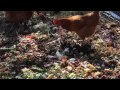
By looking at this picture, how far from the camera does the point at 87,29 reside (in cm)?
405

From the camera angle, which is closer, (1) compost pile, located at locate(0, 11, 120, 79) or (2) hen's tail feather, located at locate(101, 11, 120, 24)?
(1) compost pile, located at locate(0, 11, 120, 79)

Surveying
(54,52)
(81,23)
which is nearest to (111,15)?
(81,23)

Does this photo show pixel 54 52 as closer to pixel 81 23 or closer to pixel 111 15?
pixel 81 23

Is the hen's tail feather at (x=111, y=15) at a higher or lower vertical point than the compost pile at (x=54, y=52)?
higher

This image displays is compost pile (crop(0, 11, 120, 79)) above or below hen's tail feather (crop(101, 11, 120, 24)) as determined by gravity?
below

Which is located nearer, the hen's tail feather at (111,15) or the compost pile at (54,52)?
the compost pile at (54,52)

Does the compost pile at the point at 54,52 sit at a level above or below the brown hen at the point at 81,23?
Result: below

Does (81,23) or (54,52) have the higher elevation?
(81,23)

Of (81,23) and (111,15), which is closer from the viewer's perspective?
(81,23)

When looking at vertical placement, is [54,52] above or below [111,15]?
below
